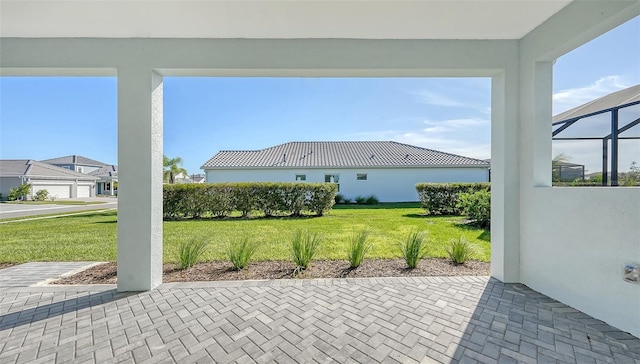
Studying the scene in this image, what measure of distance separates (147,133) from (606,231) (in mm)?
5890

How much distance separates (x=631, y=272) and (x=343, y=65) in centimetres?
406

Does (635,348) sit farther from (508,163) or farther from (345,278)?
(345,278)

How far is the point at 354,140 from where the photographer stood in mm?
23969

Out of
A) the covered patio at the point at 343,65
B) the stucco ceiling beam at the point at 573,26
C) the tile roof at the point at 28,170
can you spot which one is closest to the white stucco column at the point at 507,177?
the covered patio at the point at 343,65

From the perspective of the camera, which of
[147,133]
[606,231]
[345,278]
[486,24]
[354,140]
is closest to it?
[606,231]

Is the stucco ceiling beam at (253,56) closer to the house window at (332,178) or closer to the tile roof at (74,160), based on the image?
the house window at (332,178)

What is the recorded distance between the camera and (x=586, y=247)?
9.47ft

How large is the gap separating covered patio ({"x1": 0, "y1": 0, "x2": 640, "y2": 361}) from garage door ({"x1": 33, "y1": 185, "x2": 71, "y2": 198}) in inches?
1314

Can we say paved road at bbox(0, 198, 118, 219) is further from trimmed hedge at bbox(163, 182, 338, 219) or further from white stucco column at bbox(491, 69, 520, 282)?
white stucco column at bbox(491, 69, 520, 282)

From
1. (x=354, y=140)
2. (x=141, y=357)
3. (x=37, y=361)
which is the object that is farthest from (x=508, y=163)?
(x=354, y=140)

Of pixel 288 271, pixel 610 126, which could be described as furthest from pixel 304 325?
pixel 610 126

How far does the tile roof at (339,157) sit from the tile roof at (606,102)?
46.2 feet

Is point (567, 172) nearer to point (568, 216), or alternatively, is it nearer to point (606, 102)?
point (568, 216)

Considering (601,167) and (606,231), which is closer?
(606,231)
